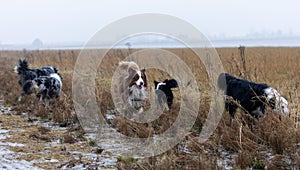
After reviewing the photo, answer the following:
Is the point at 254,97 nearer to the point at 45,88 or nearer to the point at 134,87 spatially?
the point at 134,87

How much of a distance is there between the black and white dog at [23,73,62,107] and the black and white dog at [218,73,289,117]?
468 cm

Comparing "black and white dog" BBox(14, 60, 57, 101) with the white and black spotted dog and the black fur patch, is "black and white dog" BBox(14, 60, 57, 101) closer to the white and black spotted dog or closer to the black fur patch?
the white and black spotted dog

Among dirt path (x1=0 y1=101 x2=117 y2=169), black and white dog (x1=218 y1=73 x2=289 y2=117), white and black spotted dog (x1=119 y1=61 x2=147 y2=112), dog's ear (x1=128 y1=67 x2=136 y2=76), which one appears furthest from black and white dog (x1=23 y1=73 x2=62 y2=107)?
black and white dog (x1=218 y1=73 x2=289 y2=117)

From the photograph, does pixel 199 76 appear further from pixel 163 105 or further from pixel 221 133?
pixel 221 133

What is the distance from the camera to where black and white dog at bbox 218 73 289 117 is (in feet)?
17.4

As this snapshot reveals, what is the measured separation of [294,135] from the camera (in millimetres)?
4629

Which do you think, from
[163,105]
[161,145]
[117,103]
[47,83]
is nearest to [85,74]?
[47,83]

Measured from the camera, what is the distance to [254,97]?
5.46 m

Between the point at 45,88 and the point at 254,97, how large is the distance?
5689 millimetres

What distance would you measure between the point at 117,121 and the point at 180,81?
3.32 m

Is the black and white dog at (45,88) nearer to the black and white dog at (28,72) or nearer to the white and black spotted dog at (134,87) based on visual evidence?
the black and white dog at (28,72)

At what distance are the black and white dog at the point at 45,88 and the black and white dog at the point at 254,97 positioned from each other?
15.4ft

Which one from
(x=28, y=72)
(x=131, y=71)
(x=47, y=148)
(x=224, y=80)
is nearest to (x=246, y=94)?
(x=224, y=80)

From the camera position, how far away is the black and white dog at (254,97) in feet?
17.4
